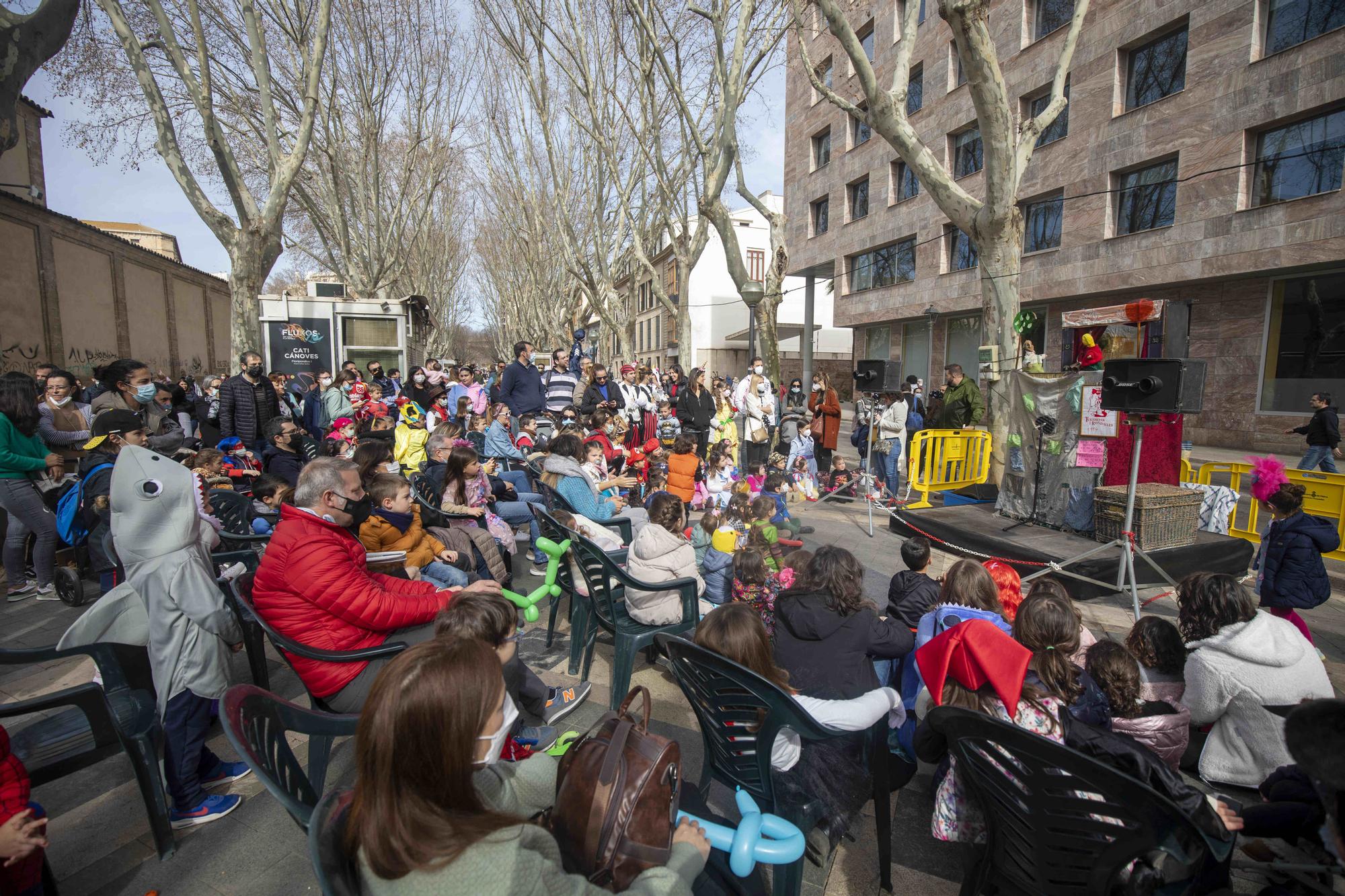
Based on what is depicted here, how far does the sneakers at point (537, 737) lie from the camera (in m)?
2.87

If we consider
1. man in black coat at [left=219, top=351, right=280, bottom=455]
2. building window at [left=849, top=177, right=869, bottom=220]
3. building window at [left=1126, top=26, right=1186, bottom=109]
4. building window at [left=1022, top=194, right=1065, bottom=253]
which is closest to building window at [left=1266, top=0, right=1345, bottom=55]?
building window at [left=1126, top=26, right=1186, bottom=109]

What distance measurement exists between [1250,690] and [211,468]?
675 cm

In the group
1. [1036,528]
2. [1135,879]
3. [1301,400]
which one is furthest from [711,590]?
[1301,400]

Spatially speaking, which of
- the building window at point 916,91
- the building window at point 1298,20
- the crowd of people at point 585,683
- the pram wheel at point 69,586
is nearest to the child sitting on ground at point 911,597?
the crowd of people at point 585,683

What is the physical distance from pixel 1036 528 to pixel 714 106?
433 inches

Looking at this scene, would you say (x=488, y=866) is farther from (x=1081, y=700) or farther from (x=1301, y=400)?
(x=1301, y=400)

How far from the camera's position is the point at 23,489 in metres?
4.67

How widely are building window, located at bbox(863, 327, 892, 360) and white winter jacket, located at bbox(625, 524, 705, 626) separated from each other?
2196 centimetres

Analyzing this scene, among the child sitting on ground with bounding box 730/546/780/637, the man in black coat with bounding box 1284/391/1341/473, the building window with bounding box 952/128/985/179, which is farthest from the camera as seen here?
the building window with bounding box 952/128/985/179

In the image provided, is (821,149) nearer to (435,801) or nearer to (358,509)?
(358,509)

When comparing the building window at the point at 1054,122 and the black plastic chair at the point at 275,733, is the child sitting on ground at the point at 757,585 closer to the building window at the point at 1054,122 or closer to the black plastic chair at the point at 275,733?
Answer: the black plastic chair at the point at 275,733

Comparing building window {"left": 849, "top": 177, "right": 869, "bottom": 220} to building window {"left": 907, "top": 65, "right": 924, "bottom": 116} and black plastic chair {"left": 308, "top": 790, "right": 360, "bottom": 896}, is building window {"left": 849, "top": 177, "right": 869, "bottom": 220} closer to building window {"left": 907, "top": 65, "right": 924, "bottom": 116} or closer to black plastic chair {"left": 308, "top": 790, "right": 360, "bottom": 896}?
building window {"left": 907, "top": 65, "right": 924, "bottom": 116}

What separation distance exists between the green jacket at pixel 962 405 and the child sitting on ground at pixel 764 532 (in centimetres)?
560

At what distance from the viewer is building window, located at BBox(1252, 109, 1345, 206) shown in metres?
12.1
